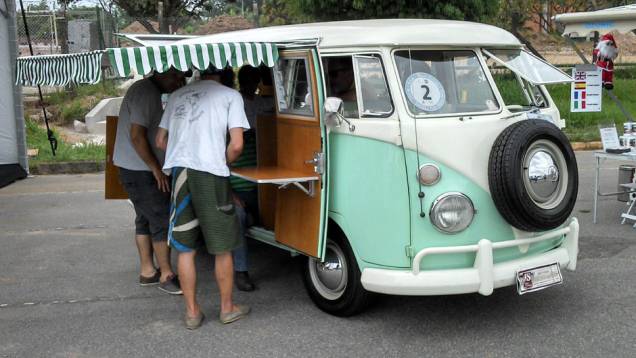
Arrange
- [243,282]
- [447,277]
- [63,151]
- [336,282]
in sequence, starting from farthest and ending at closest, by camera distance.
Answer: [63,151]
[243,282]
[336,282]
[447,277]

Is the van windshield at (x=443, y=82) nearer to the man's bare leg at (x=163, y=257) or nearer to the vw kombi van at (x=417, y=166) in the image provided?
the vw kombi van at (x=417, y=166)

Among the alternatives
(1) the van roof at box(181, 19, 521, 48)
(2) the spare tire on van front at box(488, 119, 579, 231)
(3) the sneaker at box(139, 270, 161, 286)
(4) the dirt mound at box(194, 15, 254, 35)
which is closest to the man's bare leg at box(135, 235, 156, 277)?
(3) the sneaker at box(139, 270, 161, 286)

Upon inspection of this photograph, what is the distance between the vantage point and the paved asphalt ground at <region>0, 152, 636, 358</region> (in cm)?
428

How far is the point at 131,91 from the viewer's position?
17.2ft

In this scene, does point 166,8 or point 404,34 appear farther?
point 166,8

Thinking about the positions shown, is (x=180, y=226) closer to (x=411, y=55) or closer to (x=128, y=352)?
(x=128, y=352)

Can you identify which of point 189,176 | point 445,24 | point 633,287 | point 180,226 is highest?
point 445,24

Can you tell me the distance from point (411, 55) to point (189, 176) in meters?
1.65

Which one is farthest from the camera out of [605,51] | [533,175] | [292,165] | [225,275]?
[605,51]

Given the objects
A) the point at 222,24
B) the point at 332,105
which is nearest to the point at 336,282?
the point at 332,105

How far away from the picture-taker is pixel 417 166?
13.6ft

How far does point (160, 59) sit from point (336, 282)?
189 cm

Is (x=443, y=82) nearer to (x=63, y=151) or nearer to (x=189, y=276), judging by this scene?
(x=189, y=276)

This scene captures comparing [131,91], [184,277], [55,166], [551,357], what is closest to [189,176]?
[184,277]
